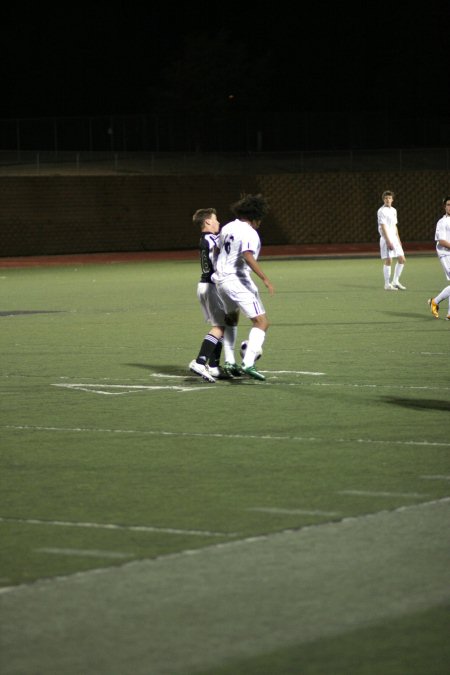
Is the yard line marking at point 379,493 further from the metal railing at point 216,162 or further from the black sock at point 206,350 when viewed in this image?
the metal railing at point 216,162

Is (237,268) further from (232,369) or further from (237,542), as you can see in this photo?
(237,542)

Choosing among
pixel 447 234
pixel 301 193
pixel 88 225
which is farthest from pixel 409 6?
pixel 447 234

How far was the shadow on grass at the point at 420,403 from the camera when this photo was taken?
39.6 feet

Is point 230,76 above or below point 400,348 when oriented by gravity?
above

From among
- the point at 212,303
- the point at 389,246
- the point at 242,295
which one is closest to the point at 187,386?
the point at 242,295

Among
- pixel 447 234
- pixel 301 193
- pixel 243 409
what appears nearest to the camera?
pixel 243 409

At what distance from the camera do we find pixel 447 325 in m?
20.3

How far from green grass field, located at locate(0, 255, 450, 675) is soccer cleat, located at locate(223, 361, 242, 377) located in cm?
44

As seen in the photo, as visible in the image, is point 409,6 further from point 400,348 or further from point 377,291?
point 400,348

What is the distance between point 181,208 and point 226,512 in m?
43.8

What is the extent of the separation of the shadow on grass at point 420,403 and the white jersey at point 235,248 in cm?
226

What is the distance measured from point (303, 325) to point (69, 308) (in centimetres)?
581

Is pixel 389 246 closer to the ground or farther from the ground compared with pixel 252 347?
closer to the ground

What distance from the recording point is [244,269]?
14000 millimetres
